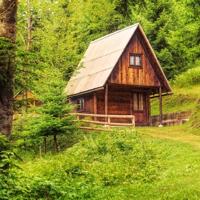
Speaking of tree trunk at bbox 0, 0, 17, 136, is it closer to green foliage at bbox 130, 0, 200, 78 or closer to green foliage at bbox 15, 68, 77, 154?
green foliage at bbox 15, 68, 77, 154

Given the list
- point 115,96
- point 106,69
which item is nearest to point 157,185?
point 106,69

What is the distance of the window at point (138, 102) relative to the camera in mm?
42719

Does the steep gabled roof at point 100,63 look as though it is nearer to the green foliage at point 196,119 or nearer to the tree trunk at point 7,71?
the green foliage at point 196,119

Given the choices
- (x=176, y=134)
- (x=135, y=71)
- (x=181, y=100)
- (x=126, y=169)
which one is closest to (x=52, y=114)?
(x=176, y=134)

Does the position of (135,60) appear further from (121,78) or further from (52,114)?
(52,114)

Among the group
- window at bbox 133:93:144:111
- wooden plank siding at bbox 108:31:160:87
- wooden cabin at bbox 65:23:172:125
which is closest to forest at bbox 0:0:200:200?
wooden cabin at bbox 65:23:172:125

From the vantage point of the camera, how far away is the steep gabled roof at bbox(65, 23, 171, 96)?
38.7 meters

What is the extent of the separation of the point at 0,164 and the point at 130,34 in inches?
1207

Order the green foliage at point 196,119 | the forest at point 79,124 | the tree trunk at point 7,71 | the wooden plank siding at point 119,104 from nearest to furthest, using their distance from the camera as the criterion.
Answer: the tree trunk at point 7,71
the forest at point 79,124
the green foliage at point 196,119
the wooden plank siding at point 119,104

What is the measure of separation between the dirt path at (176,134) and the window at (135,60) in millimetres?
6516

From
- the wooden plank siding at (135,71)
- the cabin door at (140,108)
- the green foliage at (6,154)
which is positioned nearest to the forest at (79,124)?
the green foliage at (6,154)

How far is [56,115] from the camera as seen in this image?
100 feet

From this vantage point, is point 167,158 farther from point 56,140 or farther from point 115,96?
point 115,96

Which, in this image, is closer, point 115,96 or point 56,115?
point 56,115
